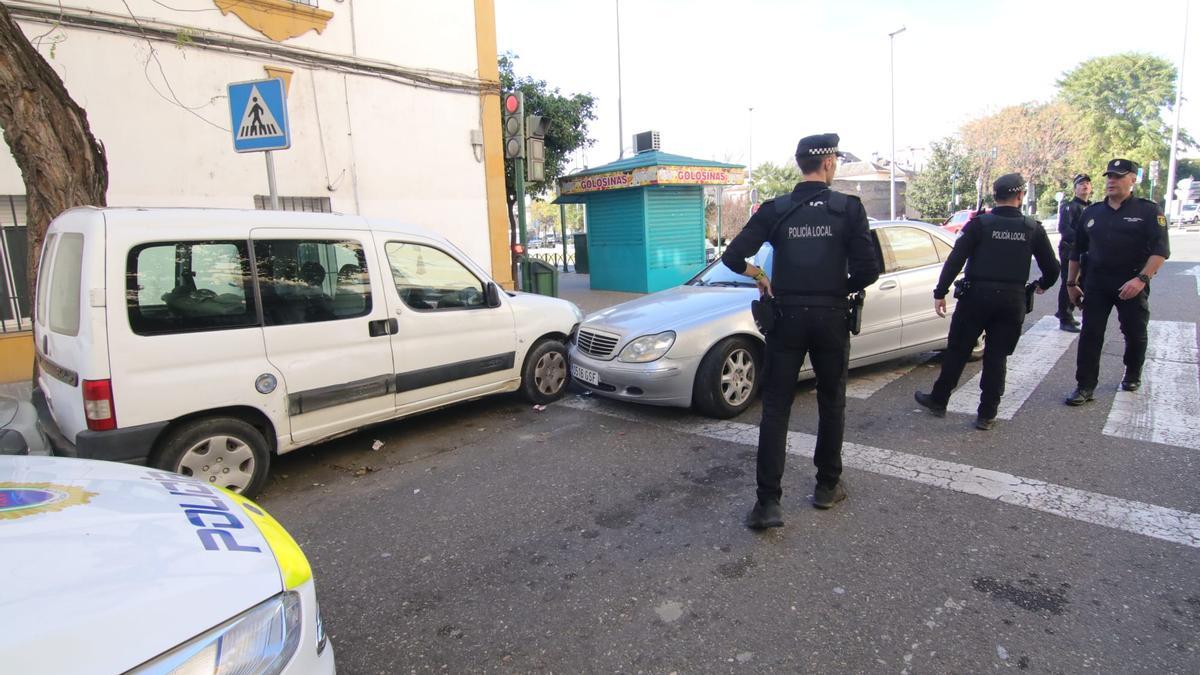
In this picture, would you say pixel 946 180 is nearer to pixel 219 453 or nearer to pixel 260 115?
pixel 260 115

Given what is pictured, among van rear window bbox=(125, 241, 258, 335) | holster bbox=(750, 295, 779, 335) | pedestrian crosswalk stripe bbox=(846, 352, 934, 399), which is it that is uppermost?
van rear window bbox=(125, 241, 258, 335)

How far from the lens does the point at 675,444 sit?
4.68 metres

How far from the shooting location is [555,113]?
17188mm

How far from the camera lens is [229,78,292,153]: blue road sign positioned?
5410 mm

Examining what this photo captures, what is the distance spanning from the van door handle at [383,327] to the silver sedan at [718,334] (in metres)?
1.61

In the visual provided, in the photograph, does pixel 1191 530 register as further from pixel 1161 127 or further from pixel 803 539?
pixel 1161 127

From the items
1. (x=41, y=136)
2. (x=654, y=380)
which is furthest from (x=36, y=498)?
(x=41, y=136)

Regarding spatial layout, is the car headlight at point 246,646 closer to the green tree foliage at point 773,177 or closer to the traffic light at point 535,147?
the traffic light at point 535,147

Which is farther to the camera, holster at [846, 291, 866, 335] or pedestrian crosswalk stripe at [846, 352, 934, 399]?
pedestrian crosswalk stripe at [846, 352, 934, 399]

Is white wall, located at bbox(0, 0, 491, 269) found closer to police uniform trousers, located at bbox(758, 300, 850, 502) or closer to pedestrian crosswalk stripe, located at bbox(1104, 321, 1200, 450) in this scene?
police uniform trousers, located at bbox(758, 300, 850, 502)

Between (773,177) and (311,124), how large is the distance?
53884 mm

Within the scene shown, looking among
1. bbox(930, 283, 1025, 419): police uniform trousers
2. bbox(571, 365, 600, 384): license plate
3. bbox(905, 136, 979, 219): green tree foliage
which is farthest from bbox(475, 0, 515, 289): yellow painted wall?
bbox(905, 136, 979, 219): green tree foliage

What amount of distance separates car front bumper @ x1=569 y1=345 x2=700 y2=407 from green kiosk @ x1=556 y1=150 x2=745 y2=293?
779 cm

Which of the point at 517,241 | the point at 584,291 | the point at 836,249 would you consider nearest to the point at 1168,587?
the point at 836,249
